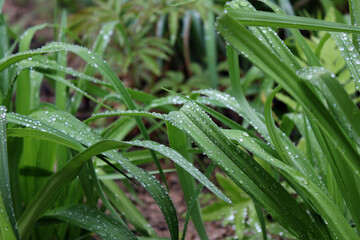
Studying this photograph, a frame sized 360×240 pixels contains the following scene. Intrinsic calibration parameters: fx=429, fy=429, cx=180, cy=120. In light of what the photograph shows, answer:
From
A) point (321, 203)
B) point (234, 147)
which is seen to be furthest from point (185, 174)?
point (321, 203)

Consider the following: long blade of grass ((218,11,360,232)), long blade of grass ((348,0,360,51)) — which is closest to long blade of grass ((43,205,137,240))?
long blade of grass ((218,11,360,232))

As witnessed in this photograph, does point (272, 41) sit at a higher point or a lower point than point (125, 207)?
higher

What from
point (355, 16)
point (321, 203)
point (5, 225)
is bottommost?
point (5, 225)

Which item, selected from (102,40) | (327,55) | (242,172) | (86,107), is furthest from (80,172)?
(86,107)

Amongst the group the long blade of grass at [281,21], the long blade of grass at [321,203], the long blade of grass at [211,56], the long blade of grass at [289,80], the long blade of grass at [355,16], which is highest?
the long blade of grass at [211,56]

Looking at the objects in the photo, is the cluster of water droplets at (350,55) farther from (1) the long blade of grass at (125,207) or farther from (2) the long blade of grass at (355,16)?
(1) the long blade of grass at (125,207)

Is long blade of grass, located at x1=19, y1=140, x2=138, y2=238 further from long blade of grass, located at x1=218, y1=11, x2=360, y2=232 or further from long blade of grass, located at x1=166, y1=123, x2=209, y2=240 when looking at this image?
long blade of grass, located at x1=218, y1=11, x2=360, y2=232

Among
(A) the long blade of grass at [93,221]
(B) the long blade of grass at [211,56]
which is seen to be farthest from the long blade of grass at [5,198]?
(B) the long blade of grass at [211,56]

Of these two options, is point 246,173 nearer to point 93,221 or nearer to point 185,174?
point 185,174
